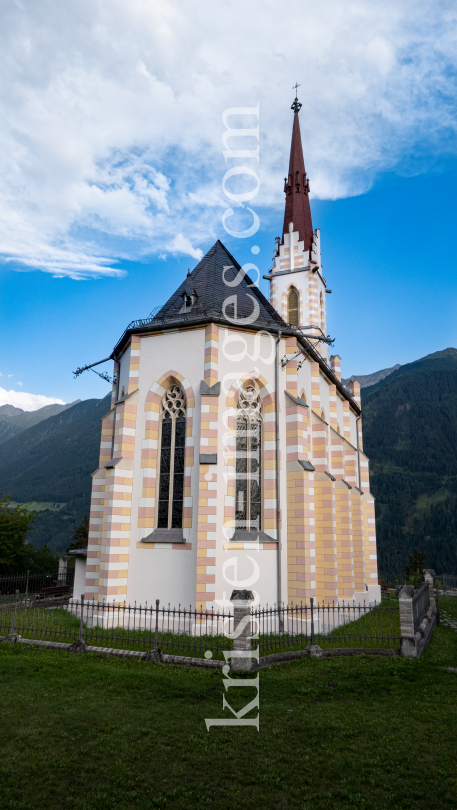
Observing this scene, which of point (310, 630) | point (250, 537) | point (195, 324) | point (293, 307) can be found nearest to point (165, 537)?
point (250, 537)

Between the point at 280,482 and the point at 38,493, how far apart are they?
148m

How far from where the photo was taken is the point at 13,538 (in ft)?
87.0

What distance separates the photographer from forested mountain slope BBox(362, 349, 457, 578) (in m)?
96.5

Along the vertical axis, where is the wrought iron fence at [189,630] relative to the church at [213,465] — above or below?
below

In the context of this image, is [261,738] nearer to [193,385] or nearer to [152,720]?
[152,720]

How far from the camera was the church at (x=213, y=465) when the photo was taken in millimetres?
14664

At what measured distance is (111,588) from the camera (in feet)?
47.8

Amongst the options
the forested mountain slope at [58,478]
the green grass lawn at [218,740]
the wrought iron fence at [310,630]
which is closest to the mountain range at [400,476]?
the forested mountain slope at [58,478]

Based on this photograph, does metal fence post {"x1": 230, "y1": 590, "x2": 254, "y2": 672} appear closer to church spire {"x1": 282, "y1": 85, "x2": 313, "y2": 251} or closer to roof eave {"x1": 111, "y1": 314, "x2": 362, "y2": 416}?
roof eave {"x1": 111, "y1": 314, "x2": 362, "y2": 416}

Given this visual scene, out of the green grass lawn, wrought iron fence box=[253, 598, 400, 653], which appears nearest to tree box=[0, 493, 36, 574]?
wrought iron fence box=[253, 598, 400, 653]

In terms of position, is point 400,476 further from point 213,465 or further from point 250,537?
point 213,465

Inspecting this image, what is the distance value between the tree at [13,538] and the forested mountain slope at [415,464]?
6965cm

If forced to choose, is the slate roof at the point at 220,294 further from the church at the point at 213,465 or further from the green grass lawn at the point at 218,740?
the green grass lawn at the point at 218,740

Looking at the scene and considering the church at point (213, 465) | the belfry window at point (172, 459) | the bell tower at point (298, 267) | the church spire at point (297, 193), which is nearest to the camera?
the church at point (213, 465)
